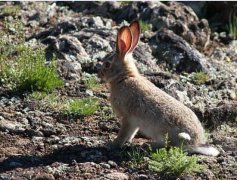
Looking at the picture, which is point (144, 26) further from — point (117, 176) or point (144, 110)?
point (117, 176)

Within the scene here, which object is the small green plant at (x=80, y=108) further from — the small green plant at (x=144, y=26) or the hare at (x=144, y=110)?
the small green plant at (x=144, y=26)

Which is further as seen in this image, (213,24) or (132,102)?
(213,24)

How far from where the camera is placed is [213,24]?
14406 mm

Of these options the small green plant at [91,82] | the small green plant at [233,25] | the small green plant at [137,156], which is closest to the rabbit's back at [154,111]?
the small green plant at [137,156]

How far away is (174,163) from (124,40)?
76.6 inches

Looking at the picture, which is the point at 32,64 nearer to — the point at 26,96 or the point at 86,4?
the point at 26,96

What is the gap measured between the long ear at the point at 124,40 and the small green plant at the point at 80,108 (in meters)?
0.99

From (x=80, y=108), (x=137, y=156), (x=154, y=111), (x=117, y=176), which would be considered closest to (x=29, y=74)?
(x=80, y=108)

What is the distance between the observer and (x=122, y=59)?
27.9 ft

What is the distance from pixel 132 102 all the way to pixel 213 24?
6.83m

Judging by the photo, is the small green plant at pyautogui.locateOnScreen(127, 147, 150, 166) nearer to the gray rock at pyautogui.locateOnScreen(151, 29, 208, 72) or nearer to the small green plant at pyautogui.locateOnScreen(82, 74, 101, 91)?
the small green plant at pyautogui.locateOnScreen(82, 74, 101, 91)

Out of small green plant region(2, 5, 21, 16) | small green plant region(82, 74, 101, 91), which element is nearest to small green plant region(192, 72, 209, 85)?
small green plant region(82, 74, 101, 91)

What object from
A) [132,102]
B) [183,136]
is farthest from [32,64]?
[183,136]

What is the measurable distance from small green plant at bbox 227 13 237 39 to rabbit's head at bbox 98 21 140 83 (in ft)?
17.8
